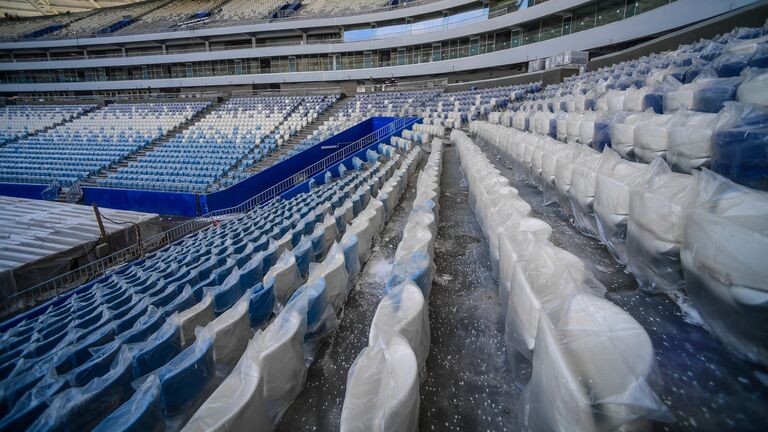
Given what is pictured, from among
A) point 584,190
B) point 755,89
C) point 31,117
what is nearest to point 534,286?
point 584,190

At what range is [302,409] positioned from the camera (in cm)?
174

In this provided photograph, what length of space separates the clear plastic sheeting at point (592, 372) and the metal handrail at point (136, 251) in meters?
6.75

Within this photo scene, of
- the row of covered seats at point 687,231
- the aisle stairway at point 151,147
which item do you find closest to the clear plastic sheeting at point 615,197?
the row of covered seats at point 687,231

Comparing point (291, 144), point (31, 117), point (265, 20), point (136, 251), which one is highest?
point (265, 20)

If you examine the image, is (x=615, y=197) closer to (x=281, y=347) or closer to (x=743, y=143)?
(x=743, y=143)

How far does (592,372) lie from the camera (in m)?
1.08

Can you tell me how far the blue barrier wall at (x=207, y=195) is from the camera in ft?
32.8

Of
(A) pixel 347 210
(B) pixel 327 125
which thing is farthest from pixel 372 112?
(A) pixel 347 210

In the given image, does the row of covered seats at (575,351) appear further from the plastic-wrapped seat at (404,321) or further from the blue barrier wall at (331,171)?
the blue barrier wall at (331,171)

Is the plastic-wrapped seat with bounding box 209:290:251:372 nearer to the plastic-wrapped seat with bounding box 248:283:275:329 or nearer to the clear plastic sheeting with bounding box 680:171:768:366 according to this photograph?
the plastic-wrapped seat with bounding box 248:283:275:329

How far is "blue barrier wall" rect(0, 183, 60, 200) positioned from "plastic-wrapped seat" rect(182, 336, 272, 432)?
49.6 ft

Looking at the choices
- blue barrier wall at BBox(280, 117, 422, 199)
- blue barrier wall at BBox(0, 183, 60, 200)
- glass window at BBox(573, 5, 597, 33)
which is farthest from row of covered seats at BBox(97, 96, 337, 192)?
glass window at BBox(573, 5, 597, 33)

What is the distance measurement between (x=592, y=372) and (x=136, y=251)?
8.57m

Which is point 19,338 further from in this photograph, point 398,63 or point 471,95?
point 398,63
